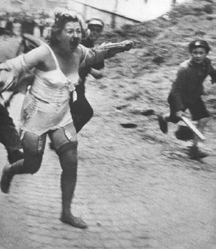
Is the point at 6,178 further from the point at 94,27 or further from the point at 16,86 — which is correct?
the point at 94,27

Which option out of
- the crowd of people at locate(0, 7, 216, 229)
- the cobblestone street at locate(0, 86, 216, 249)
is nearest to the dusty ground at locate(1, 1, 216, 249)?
the cobblestone street at locate(0, 86, 216, 249)

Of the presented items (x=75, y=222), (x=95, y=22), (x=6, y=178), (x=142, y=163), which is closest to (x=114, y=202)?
(x=75, y=222)

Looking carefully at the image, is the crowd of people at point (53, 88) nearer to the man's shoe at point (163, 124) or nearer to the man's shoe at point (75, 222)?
the man's shoe at point (75, 222)

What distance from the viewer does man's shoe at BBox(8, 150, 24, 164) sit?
270 cm

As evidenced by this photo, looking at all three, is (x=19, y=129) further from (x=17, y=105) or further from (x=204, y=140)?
(x=204, y=140)

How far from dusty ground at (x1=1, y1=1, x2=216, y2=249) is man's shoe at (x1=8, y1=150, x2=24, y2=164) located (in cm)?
16

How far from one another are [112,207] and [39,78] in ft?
2.97

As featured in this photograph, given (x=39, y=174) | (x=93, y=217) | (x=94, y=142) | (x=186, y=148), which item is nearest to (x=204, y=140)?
(x=186, y=148)

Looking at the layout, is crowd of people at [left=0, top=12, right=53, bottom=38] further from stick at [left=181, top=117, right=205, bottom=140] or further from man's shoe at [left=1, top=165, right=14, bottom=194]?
stick at [left=181, top=117, right=205, bottom=140]

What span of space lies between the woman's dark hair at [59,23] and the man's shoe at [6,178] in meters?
0.82

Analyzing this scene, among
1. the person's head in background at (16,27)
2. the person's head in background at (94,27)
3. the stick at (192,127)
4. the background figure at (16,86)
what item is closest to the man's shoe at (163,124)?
the stick at (192,127)

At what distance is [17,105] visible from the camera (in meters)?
2.66

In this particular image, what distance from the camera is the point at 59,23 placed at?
251 centimetres

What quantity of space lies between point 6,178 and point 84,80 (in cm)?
80
